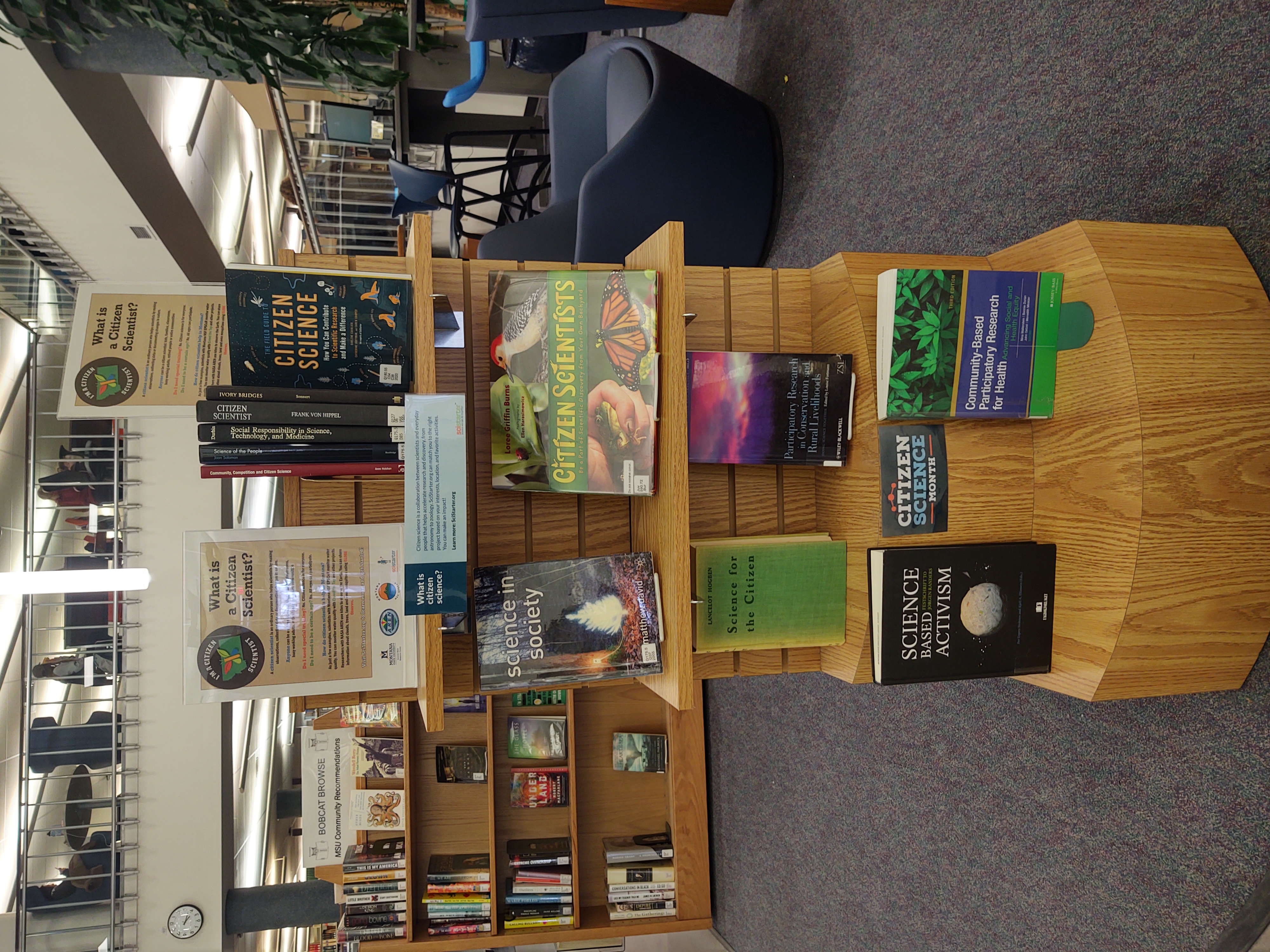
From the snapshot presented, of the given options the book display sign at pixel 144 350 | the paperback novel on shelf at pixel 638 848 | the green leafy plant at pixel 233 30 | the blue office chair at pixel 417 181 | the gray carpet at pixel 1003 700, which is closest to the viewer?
the book display sign at pixel 144 350

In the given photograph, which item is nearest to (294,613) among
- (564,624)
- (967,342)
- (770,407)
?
(564,624)

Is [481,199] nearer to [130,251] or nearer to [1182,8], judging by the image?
[130,251]

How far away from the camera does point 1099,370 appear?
1258 millimetres

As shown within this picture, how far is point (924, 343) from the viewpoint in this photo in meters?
1.29

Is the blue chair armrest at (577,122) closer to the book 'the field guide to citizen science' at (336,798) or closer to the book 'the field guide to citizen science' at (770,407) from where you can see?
the book 'the field guide to citizen science' at (770,407)

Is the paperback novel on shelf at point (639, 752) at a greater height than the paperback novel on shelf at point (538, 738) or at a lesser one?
lesser

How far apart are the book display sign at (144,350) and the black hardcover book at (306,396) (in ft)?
0.69

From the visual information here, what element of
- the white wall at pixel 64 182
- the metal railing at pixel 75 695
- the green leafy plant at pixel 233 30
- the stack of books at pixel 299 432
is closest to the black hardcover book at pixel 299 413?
the stack of books at pixel 299 432

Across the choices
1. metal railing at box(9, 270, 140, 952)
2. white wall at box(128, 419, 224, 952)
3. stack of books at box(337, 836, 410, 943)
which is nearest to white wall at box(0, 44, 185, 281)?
metal railing at box(9, 270, 140, 952)

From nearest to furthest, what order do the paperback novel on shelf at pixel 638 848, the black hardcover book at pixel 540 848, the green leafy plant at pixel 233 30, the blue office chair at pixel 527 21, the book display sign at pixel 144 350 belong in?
the book display sign at pixel 144 350
the green leafy plant at pixel 233 30
the blue office chair at pixel 527 21
the black hardcover book at pixel 540 848
the paperback novel on shelf at pixel 638 848

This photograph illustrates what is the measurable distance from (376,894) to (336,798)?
0.41 meters

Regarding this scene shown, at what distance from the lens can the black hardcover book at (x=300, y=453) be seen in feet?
3.96

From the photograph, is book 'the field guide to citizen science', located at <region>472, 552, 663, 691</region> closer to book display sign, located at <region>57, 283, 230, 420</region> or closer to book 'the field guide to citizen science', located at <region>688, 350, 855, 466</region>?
book 'the field guide to citizen science', located at <region>688, 350, 855, 466</region>

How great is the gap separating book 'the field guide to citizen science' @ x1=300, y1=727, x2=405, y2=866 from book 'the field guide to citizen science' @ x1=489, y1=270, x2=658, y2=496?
2.14m
